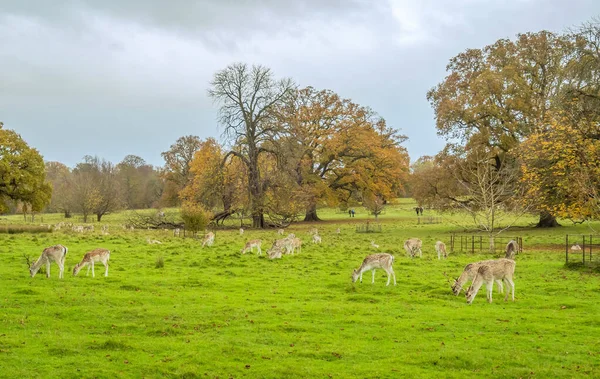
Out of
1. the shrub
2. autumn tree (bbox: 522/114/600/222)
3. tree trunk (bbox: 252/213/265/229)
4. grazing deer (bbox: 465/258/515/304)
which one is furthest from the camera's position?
tree trunk (bbox: 252/213/265/229)

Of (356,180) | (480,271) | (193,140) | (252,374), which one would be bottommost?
(252,374)

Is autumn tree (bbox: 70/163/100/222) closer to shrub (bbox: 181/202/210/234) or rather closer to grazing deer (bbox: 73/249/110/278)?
shrub (bbox: 181/202/210/234)

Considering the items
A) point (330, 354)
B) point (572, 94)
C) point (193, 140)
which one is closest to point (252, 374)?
point (330, 354)

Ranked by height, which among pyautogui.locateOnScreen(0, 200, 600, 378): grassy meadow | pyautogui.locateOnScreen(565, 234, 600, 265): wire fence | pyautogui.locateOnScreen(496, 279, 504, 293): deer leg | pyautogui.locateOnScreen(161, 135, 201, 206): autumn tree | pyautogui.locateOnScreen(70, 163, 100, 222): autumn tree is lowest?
pyautogui.locateOnScreen(0, 200, 600, 378): grassy meadow

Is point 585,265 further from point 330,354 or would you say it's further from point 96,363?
point 96,363

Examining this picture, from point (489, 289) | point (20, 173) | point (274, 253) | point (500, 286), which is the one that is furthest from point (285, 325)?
point (20, 173)

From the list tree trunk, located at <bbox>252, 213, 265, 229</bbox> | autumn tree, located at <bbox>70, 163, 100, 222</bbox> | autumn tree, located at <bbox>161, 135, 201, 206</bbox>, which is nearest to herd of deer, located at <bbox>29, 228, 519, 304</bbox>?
tree trunk, located at <bbox>252, 213, 265, 229</bbox>

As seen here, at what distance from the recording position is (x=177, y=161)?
88.1 m

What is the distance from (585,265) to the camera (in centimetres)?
2203

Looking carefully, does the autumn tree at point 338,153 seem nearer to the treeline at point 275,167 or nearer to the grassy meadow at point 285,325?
the treeline at point 275,167

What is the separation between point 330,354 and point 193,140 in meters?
82.9

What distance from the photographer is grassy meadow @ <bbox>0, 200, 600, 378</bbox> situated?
9875mm

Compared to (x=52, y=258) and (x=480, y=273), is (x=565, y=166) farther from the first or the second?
(x=52, y=258)

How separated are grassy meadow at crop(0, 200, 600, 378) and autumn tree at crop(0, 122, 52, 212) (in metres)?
33.0
